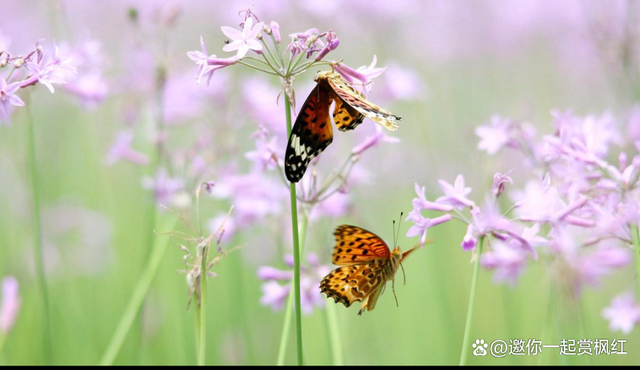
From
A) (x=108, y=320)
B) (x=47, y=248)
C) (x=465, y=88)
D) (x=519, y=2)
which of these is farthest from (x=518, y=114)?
(x=519, y=2)

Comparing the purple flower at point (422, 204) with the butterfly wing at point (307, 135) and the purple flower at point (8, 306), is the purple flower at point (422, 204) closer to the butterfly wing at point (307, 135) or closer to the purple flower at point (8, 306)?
the butterfly wing at point (307, 135)

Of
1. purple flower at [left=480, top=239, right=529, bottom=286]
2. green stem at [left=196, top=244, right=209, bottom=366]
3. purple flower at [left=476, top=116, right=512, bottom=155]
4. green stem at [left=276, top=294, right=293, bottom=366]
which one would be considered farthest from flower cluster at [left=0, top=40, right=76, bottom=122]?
purple flower at [left=480, top=239, right=529, bottom=286]

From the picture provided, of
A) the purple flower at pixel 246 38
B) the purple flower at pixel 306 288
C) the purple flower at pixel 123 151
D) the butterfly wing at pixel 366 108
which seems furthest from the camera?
the purple flower at pixel 123 151

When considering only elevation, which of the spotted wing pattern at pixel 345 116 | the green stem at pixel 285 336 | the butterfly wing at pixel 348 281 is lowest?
the green stem at pixel 285 336

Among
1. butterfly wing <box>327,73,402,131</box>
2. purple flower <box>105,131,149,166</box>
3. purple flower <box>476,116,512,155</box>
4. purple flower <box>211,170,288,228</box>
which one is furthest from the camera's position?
purple flower <box>105,131,149,166</box>

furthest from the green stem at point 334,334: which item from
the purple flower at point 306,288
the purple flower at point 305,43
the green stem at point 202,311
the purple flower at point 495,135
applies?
the purple flower at point 305,43

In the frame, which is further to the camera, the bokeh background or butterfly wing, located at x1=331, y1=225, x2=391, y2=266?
the bokeh background

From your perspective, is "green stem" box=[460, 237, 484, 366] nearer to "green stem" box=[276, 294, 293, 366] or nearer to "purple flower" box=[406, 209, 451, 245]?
"purple flower" box=[406, 209, 451, 245]
